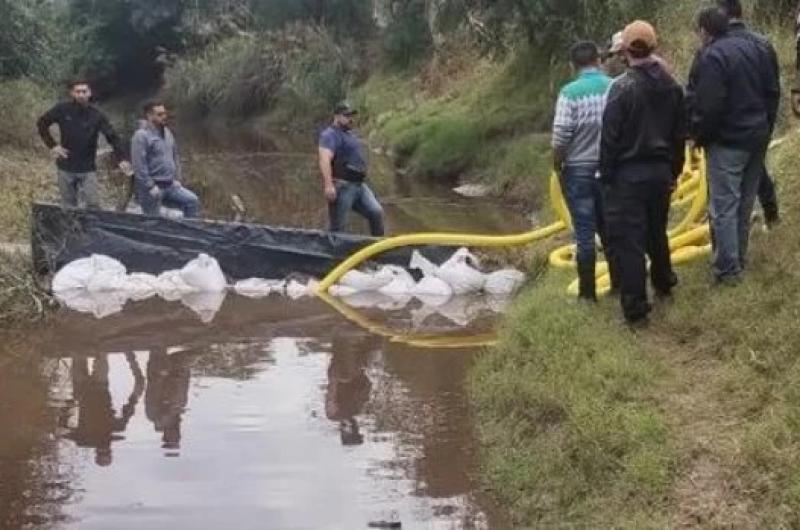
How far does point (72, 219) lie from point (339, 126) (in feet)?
8.55

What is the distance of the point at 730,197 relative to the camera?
743 centimetres

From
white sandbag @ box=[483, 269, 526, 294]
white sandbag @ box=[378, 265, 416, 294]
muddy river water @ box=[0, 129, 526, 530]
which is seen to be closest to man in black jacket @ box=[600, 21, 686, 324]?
muddy river water @ box=[0, 129, 526, 530]

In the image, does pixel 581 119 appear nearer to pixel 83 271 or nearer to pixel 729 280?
pixel 729 280

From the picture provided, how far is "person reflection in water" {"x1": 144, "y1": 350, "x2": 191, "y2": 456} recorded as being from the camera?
24.6 feet

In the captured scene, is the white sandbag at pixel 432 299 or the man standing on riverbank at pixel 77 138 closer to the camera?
the white sandbag at pixel 432 299

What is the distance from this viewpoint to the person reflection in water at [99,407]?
7316mm

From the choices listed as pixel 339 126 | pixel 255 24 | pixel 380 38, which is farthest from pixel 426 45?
pixel 339 126

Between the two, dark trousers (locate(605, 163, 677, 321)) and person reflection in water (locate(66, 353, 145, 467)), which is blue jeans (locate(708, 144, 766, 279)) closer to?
dark trousers (locate(605, 163, 677, 321))

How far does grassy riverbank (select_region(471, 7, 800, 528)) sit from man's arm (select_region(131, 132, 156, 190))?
4890 millimetres

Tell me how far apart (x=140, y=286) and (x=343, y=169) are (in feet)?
7.09

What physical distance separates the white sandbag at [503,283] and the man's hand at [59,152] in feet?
13.9

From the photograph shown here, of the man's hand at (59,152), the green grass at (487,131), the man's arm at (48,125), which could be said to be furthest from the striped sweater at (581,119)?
the green grass at (487,131)

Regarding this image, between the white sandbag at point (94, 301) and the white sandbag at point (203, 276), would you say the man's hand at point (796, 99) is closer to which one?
the white sandbag at point (203, 276)

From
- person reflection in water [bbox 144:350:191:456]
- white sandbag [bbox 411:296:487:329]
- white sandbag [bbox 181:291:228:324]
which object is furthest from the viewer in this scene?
white sandbag [bbox 181:291:228:324]
